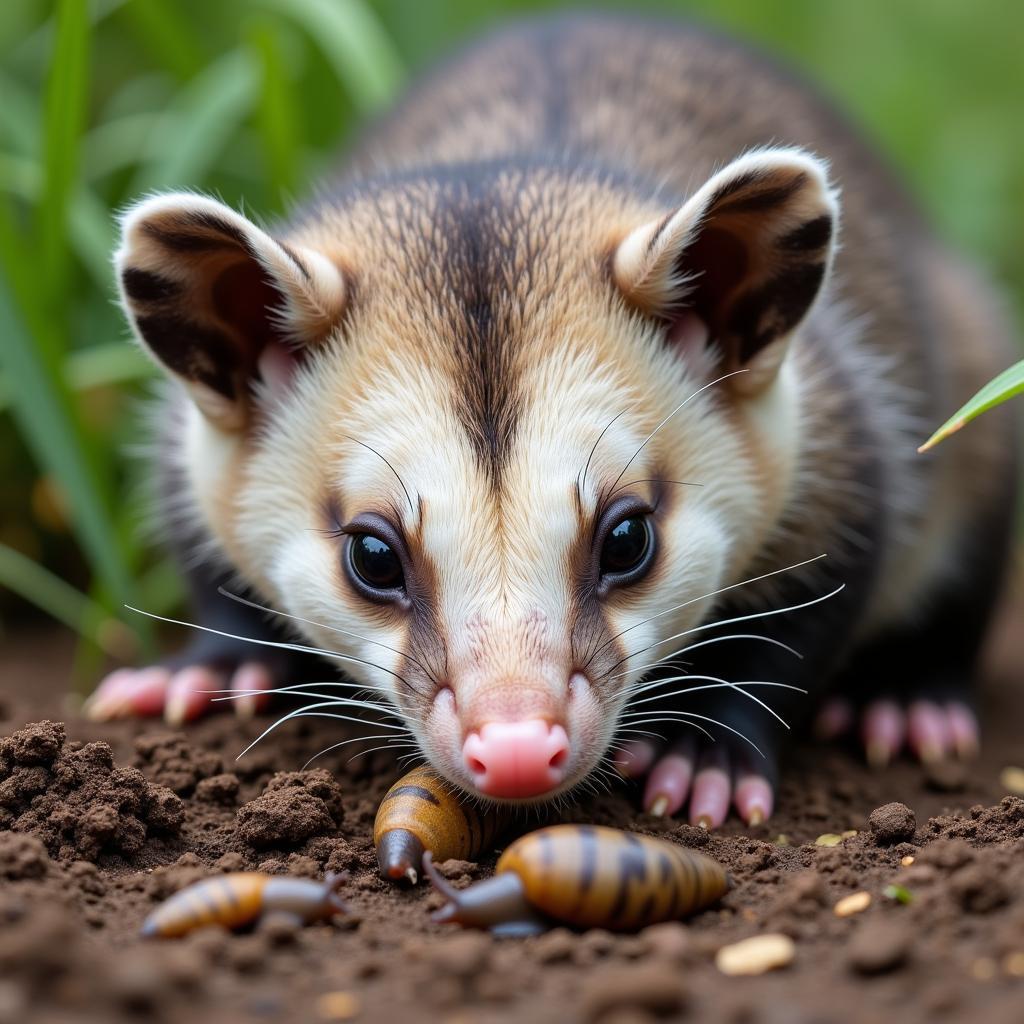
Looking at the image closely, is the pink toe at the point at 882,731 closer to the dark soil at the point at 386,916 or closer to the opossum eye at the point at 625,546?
the dark soil at the point at 386,916

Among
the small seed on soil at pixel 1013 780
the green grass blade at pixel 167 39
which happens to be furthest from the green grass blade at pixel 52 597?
the small seed on soil at pixel 1013 780

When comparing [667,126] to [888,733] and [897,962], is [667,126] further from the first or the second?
[897,962]

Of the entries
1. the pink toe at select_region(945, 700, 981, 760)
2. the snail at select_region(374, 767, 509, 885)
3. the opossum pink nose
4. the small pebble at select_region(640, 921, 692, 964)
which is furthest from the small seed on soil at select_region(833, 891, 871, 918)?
the pink toe at select_region(945, 700, 981, 760)

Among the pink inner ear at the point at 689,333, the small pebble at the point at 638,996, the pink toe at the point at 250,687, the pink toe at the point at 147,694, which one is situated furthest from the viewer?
the pink toe at the point at 147,694

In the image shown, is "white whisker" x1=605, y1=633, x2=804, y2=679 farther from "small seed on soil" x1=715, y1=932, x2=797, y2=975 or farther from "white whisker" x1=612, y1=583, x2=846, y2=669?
"small seed on soil" x1=715, y1=932, x2=797, y2=975

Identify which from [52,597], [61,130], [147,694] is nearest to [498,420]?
[147,694]

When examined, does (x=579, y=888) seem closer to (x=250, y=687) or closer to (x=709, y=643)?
(x=709, y=643)
